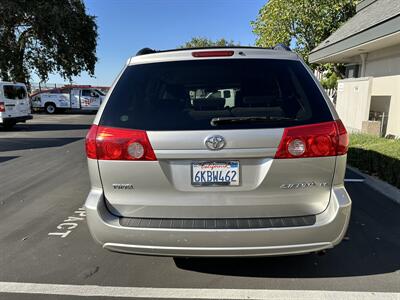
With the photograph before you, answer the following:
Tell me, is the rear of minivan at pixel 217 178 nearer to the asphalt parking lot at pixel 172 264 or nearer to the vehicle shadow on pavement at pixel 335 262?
the asphalt parking lot at pixel 172 264

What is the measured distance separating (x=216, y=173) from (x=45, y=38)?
29.1 metres

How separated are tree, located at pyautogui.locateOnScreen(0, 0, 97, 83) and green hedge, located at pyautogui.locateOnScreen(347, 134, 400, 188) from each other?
24719 millimetres

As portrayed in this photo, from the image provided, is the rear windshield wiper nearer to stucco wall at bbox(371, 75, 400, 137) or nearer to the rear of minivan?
the rear of minivan

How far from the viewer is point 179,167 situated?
108 inches

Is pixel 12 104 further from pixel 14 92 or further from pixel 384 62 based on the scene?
pixel 384 62

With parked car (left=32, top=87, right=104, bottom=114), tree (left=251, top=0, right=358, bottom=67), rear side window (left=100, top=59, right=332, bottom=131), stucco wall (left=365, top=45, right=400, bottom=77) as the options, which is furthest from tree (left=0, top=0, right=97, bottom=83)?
rear side window (left=100, top=59, right=332, bottom=131)

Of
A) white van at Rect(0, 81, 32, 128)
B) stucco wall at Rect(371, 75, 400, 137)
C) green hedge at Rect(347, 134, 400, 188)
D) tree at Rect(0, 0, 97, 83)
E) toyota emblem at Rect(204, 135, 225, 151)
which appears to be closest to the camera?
toyota emblem at Rect(204, 135, 225, 151)

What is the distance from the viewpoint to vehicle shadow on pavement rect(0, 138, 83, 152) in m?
11.0

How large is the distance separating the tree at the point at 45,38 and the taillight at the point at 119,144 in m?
26.9

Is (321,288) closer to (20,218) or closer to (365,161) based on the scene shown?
(20,218)

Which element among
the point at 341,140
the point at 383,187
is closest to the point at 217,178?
the point at 341,140

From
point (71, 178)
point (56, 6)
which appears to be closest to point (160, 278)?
point (71, 178)

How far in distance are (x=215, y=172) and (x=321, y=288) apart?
4.51ft

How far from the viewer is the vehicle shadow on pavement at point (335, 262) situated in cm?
339
